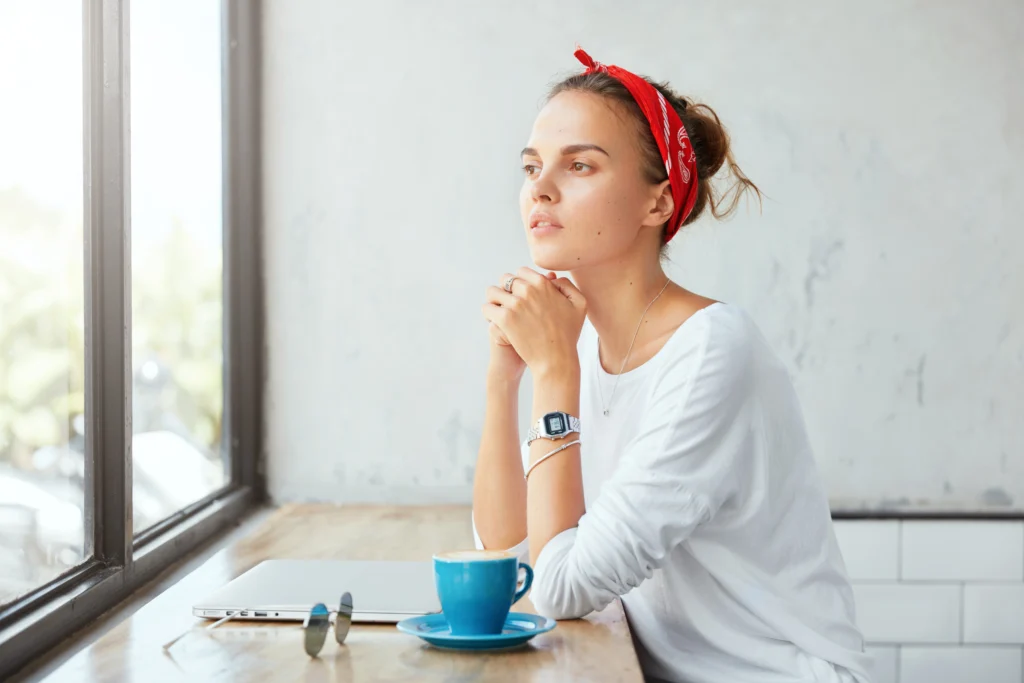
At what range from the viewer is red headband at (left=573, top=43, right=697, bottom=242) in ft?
4.15

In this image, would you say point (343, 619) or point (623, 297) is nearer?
point (343, 619)

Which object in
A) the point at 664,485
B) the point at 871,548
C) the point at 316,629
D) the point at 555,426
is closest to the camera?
the point at 316,629

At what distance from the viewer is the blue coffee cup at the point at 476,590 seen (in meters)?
0.92

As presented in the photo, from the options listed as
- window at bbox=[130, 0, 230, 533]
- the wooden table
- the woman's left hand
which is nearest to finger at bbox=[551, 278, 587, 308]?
the woman's left hand

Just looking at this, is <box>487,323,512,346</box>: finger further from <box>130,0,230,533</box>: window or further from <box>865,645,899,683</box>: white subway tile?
<box>865,645,899,683</box>: white subway tile

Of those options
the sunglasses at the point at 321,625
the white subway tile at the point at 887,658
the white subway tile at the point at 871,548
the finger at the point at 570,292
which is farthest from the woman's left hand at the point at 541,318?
the white subway tile at the point at 887,658

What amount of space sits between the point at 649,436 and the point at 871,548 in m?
1.13

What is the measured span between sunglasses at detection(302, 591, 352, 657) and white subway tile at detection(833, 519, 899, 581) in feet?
4.41

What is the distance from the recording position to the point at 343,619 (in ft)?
3.03

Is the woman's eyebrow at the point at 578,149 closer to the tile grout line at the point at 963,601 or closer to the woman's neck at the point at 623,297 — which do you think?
the woman's neck at the point at 623,297

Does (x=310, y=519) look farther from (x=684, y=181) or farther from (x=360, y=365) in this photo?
(x=684, y=181)

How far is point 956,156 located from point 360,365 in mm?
1300

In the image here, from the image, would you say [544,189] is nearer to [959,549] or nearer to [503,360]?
[503,360]

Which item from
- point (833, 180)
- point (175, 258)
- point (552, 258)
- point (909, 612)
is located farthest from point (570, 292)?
point (909, 612)
